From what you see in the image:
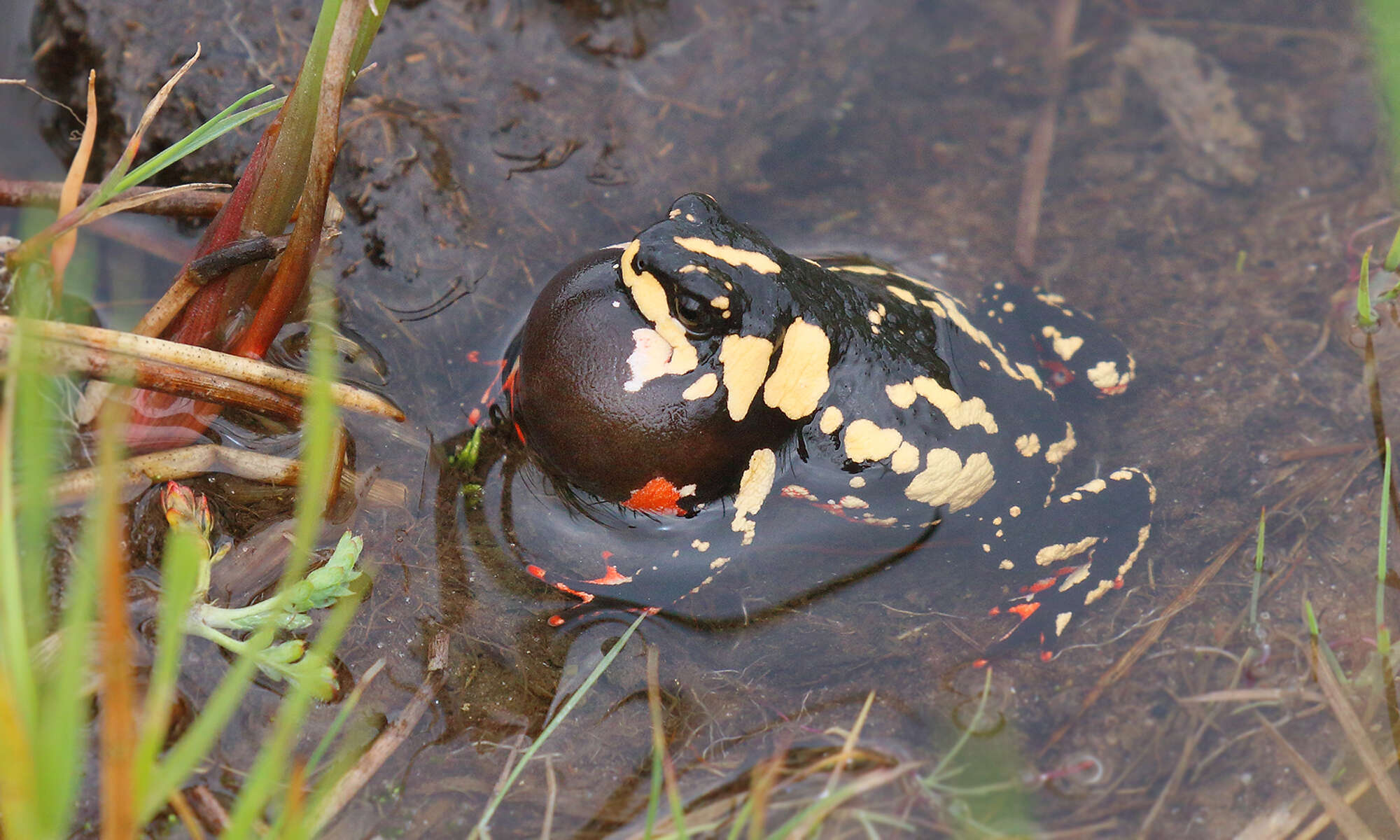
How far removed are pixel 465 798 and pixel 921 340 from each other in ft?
7.89

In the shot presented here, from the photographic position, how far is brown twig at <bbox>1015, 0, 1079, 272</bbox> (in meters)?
5.02

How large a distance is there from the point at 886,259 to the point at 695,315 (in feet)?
6.24

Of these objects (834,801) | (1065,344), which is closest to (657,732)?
(834,801)

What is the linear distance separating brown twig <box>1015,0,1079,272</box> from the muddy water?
0.20 feet

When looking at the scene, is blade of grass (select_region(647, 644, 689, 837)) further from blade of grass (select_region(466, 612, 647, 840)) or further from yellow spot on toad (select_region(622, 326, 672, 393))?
yellow spot on toad (select_region(622, 326, 672, 393))

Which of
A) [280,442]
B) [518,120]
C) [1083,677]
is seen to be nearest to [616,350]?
[280,442]

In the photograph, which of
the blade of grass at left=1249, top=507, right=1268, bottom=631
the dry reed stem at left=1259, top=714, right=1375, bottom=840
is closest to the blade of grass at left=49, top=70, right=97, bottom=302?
the blade of grass at left=1249, top=507, right=1268, bottom=631

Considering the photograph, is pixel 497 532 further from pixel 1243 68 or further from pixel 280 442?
pixel 1243 68

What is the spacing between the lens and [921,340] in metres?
3.86

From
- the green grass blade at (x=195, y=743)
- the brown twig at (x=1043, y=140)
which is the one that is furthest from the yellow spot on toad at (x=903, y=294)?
the green grass blade at (x=195, y=743)

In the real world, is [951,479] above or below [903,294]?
below

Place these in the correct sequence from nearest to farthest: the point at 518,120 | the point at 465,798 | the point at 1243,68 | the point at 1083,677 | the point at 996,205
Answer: the point at 465,798 < the point at 1083,677 < the point at 518,120 < the point at 996,205 < the point at 1243,68

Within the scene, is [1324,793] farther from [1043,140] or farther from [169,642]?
[169,642]

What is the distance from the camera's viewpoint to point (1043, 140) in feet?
17.7
